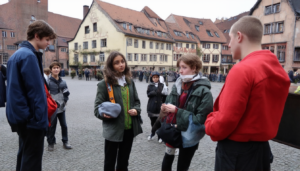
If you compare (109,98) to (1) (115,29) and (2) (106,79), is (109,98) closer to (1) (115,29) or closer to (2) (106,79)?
(2) (106,79)

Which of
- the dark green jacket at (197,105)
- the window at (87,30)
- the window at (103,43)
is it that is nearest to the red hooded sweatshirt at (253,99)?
the dark green jacket at (197,105)

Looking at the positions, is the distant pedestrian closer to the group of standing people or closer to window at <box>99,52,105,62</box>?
the group of standing people

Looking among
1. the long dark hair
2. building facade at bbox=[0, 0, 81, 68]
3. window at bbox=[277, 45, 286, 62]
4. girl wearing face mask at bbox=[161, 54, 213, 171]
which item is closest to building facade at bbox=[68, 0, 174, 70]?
building facade at bbox=[0, 0, 81, 68]

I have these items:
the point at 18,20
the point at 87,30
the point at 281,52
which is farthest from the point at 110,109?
the point at 18,20

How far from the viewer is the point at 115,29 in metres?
32.8

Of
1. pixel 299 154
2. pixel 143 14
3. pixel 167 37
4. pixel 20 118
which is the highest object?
pixel 143 14

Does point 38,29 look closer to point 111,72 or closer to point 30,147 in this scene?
point 111,72

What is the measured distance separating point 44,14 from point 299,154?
56152 millimetres

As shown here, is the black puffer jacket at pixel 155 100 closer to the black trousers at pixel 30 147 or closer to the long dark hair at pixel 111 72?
the long dark hair at pixel 111 72

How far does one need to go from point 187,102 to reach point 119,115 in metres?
0.88

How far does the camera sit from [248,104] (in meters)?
1.52

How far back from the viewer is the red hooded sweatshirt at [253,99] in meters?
1.46

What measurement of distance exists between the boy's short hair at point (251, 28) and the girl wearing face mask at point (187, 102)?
0.84 m

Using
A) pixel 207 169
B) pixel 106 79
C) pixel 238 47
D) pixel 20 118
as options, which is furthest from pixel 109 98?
pixel 207 169
